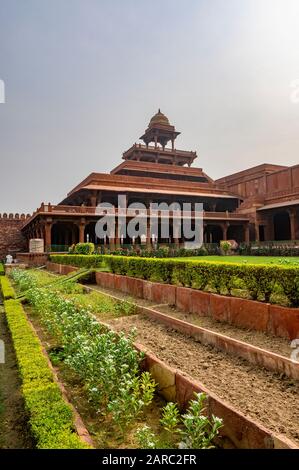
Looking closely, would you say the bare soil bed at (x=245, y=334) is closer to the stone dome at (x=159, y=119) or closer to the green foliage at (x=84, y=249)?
the green foliage at (x=84, y=249)

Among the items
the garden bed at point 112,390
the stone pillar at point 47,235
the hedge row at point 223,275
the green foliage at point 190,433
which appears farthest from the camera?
the stone pillar at point 47,235

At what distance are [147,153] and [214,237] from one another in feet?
43.5

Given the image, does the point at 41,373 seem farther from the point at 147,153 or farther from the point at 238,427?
the point at 147,153

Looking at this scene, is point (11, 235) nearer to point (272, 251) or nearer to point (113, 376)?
point (272, 251)

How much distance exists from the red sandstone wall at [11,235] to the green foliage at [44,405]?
32.3 metres

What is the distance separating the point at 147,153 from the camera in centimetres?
3856

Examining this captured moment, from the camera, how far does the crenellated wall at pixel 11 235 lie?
33.9 metres

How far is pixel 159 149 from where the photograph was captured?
39.2 m

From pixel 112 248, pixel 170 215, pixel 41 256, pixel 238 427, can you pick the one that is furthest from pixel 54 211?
pixel 238 427

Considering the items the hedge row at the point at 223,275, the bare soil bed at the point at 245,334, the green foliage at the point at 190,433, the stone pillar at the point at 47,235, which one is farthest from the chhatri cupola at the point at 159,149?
the green foliage at the point at 190,433

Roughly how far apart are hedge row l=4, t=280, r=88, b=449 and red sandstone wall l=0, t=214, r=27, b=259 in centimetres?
3231

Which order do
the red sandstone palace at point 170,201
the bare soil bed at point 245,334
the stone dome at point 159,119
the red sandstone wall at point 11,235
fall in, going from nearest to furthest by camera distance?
the bare soil bed at point 245,334
the red sandstone palace at point 170,201
the red sandstone wall at point 11,235
the stone dome at point 159,119

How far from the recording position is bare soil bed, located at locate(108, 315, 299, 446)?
8.57ft

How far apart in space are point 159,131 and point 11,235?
22323mm
